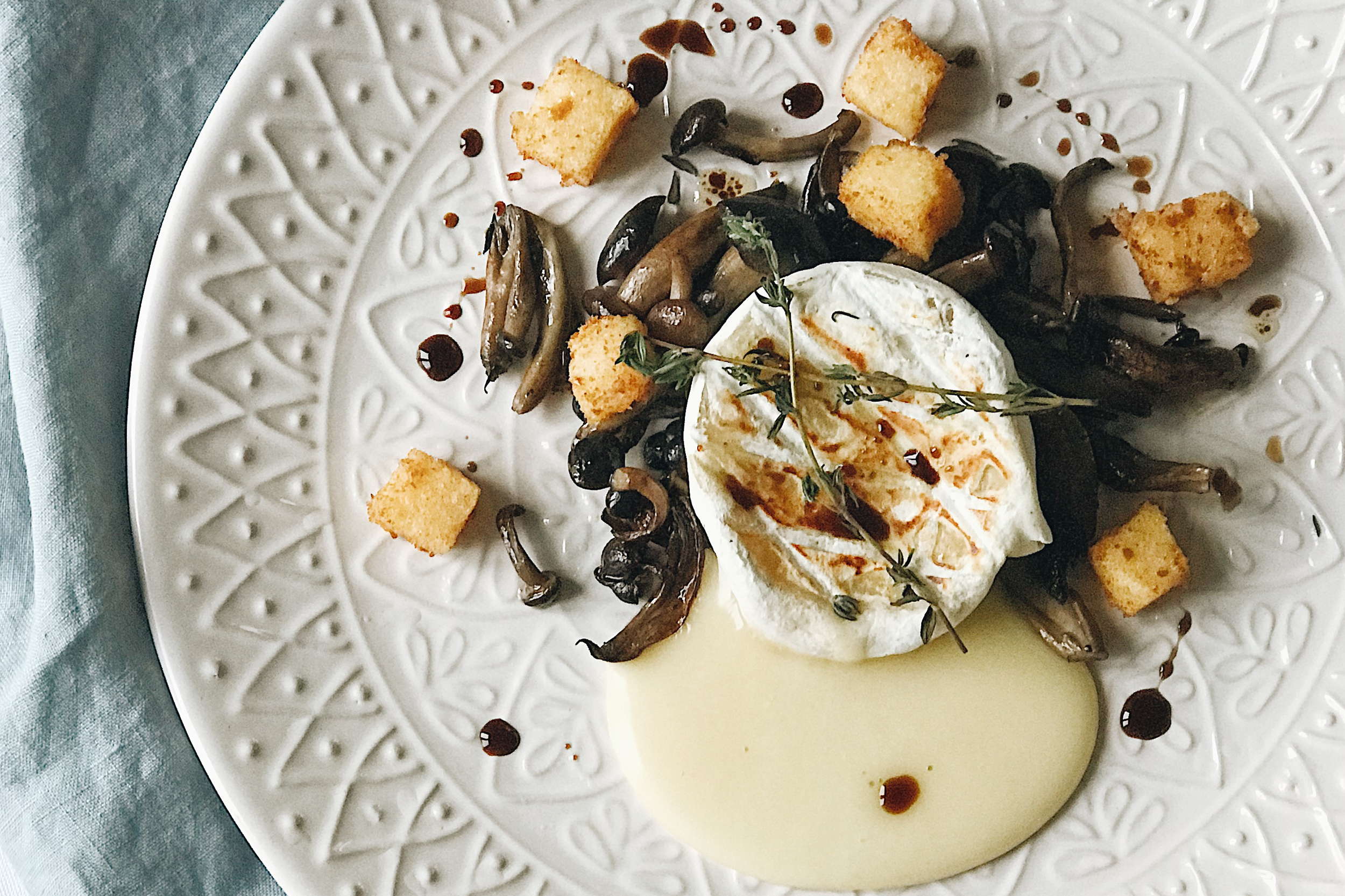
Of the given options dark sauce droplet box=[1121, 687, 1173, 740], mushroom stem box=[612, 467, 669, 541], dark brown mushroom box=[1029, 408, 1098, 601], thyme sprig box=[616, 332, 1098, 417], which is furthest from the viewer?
dark sauce droplet box=[1121, 687, 1173, 740]

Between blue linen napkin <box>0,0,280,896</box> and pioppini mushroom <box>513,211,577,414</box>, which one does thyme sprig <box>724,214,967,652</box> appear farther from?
blue linen napkin <box>0,0,280,896</box>

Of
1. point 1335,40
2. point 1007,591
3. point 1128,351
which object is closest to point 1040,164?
point 1128,351

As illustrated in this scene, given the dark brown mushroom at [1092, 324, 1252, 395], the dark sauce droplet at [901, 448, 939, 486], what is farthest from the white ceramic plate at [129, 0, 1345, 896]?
the dark sauce droplet at [901, 448, 939, 486]

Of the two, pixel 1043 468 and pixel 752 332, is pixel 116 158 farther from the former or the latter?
pixel 1043 468

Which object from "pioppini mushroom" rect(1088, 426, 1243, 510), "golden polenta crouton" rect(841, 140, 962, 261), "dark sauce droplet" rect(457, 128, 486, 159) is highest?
"dark sauce droplet" rect(457, 128, 486, 159)

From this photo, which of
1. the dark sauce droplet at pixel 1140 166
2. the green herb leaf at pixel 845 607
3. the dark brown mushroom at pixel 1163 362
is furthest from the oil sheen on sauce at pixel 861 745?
the dark sauce droplet at pixel 1140 166

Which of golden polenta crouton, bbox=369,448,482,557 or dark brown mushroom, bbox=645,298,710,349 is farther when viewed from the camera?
golden polenta crouton, bbox=369,448,482,557

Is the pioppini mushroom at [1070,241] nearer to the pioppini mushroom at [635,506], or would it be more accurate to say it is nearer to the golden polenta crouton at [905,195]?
the golden polenta crouton at [905,195]
